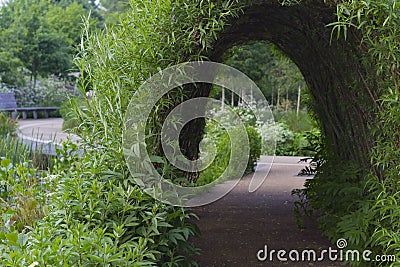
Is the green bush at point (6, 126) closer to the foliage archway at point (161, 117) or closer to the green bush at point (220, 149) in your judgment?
the green bush at point (220, 149)

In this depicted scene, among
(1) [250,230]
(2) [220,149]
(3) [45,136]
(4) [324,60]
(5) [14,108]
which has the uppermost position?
(5) [14,108]

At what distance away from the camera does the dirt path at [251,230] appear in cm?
388

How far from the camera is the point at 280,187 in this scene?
7.36m

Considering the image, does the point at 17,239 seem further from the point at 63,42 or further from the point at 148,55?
the point at 63,42

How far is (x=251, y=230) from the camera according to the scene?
4.70 m

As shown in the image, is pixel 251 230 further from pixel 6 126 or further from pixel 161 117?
pixel 6 126

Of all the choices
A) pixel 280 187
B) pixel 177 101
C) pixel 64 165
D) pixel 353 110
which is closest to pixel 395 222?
pixel 353 110

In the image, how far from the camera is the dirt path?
12.7 feet

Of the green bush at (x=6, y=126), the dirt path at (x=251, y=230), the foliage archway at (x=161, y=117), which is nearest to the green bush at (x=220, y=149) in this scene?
the dirt path at (x=251, y=230)

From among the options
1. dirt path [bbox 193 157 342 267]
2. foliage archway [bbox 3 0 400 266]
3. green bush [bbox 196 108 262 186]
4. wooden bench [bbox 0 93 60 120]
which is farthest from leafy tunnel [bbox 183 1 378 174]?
wooden bench [bbox 0 93 60 120]

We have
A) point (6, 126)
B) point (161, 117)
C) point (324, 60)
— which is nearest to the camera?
point (161, 117)

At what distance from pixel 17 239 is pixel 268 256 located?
7.55ft

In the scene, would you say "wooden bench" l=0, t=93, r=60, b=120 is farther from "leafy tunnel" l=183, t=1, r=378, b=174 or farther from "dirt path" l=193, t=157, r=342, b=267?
"leafy tunnel" l=183, t=1, r=378, b=174

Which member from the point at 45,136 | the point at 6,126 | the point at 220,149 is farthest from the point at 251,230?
the point at 45,136
